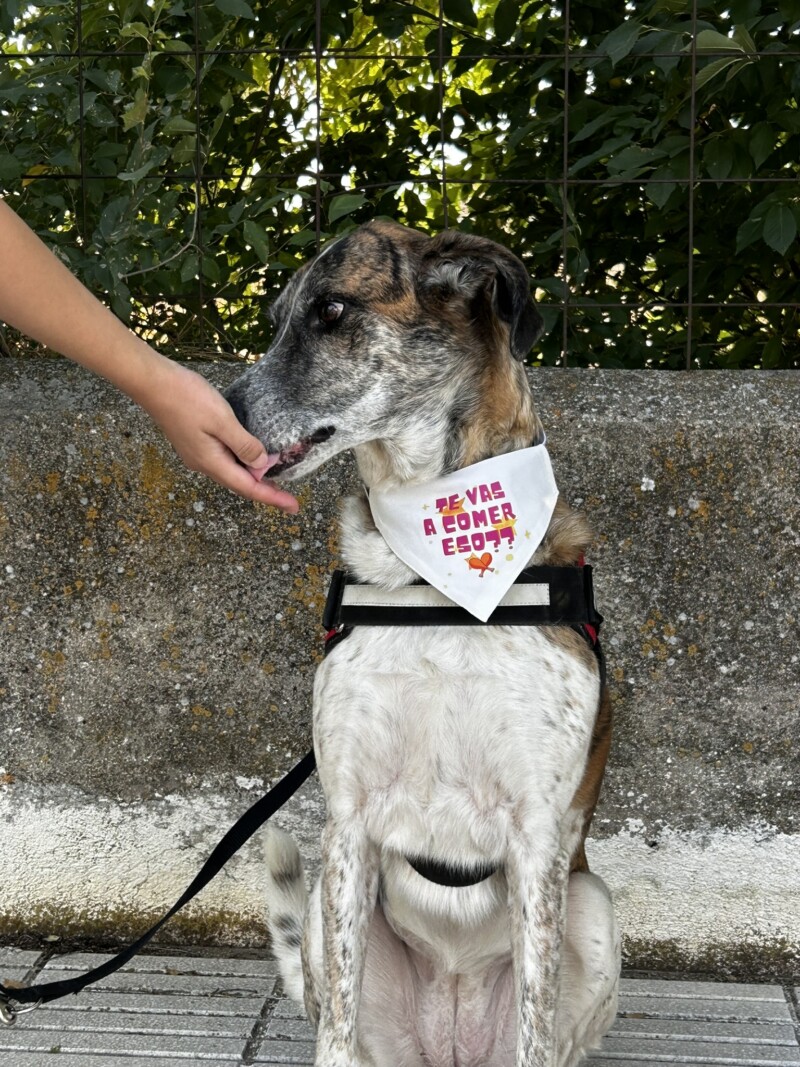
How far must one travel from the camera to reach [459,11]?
3727mm

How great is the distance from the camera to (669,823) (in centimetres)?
345

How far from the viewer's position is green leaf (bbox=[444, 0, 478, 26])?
3.72 metres

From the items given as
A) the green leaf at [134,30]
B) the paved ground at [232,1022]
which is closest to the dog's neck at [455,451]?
the paved ground at [232,1022]

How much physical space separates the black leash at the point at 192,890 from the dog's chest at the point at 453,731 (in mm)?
319

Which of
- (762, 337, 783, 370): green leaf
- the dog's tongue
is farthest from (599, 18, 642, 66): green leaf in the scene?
the dog's tongue

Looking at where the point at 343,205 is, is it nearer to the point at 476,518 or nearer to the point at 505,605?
the point at 476,518

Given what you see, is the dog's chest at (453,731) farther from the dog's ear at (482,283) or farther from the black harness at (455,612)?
the dog's ear at (482,283)

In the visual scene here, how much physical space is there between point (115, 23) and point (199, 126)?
414 millimetres

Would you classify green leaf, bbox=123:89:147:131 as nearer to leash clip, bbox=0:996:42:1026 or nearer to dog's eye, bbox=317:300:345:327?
dog's eye, bbox=317:300:345:327

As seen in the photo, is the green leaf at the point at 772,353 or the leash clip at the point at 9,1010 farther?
the green leaf at the point at 772,353

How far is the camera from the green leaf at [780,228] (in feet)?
11.2

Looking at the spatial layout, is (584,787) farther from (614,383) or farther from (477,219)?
(477,219)

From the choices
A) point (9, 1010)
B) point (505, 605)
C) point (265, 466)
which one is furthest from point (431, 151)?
point (9, 1010)

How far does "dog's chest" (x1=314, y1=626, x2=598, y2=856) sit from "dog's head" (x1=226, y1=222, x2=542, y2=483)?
414mm
